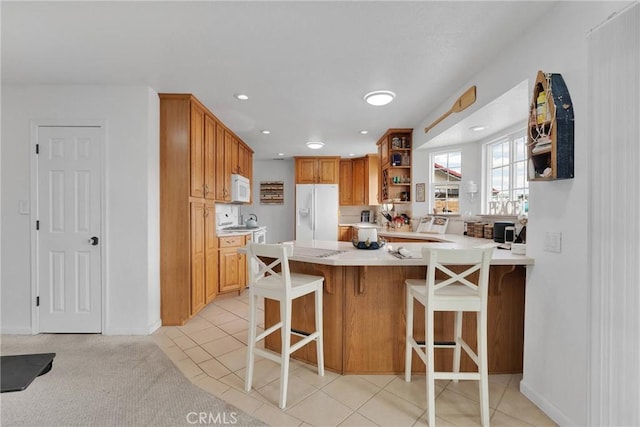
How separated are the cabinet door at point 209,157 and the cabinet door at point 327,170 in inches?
105

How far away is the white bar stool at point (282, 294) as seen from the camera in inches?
67.8

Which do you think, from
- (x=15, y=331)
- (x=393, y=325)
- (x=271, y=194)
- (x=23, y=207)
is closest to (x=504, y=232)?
(x=393, y=325)

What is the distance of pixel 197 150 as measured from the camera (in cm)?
315

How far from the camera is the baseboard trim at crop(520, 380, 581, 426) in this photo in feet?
5.03

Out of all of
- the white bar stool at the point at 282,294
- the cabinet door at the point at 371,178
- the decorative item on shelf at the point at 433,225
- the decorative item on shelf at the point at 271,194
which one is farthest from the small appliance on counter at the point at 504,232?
the decorative item on shelf at the point at 271,194

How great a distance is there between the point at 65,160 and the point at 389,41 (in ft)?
10.2

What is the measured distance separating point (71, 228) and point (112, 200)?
1.56ft

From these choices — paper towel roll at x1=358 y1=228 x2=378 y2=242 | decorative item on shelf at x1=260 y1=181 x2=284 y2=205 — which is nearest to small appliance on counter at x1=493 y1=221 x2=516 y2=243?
paper towel roll at x1=358 y1=228 x2=378 y2=242

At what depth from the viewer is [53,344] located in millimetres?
2512

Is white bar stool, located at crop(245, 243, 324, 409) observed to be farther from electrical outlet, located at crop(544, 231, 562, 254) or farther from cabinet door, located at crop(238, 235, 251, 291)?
cabinet door, located at crop(238, 235, 251, 291)

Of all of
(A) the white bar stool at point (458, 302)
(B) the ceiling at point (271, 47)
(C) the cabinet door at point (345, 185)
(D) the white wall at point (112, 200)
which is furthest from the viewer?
(C) the cabinet door at point (345, 185)

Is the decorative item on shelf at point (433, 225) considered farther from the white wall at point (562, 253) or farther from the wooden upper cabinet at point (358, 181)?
the wooden upper cabinet at point (358, 181)

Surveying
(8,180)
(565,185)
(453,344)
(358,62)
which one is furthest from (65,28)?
(453,344)

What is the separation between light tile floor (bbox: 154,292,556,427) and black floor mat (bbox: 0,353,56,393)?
1.17 m
